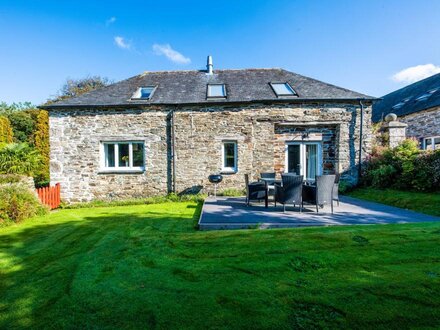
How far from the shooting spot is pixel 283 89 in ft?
37.9

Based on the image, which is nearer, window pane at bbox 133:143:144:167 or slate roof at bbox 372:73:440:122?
window pane at bbox 133:143:144:167

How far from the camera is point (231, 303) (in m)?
2.38

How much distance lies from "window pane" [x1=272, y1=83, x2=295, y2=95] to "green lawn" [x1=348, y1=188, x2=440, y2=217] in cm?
543

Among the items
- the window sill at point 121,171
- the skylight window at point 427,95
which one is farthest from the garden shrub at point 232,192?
the skylight window at point 427,95

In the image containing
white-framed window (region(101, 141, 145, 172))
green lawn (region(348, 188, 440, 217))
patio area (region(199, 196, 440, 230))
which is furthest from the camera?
white-framed window (region(101, 141, 145, 172))

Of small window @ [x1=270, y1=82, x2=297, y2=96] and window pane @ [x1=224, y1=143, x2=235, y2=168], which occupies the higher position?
small window @ [x1=270, y1=82, x2=297, y2=96]

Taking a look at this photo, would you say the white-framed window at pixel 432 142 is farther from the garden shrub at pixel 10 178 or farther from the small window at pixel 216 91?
the garden shrub at pixel 10 178

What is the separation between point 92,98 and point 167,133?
396cm

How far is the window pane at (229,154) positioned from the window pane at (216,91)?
8.03 ft

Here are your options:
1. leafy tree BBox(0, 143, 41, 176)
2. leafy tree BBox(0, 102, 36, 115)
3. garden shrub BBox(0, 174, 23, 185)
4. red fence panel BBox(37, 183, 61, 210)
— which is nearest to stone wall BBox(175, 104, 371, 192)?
red fence panel BBox(37, 183, 61, 210)

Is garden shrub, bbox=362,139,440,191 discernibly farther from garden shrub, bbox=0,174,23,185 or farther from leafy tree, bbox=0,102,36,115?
leafy tree, bbox=0,102,36,115

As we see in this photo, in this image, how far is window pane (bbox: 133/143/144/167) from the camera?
10.9 metres

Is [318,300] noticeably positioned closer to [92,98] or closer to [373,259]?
[373,259]

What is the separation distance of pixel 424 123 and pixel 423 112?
674mm
